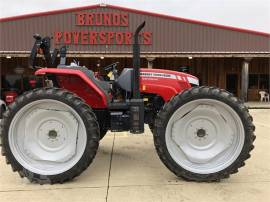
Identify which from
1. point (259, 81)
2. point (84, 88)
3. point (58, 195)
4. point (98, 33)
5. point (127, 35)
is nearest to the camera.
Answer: point (58, 195)

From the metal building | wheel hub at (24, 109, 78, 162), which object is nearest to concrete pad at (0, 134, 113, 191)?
wheel hub at (24, 109, 78, 162)

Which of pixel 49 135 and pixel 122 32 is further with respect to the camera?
pixel 122 32

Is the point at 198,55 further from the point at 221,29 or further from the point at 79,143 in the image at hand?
the point at 79,143

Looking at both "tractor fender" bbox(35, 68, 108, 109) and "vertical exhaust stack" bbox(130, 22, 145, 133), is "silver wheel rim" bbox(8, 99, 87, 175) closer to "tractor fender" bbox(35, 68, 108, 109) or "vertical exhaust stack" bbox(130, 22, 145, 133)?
"tractor fender" bbox(35, 68, 108, 109)

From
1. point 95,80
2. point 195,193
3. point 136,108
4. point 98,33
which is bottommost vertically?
point 195,193

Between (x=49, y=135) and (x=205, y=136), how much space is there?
206 centimetres

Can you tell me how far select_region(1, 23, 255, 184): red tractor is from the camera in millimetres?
4066

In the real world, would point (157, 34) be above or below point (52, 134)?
above

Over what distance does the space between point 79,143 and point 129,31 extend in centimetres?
1815

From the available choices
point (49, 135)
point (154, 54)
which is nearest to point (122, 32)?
point (154, 54)

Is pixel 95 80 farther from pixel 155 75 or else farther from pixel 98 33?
pixel 98 33

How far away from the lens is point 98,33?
21.4 metres

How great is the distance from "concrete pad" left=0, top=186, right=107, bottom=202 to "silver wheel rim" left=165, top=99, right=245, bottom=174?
105 cm

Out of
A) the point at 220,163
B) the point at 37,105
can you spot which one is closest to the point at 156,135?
the point at 220,163
